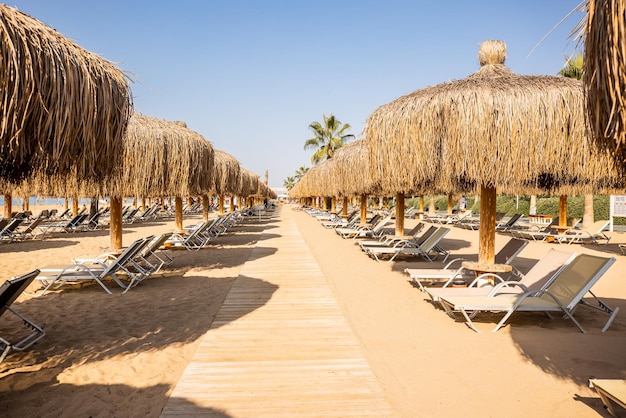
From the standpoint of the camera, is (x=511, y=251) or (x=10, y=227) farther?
(x=10, y=227)

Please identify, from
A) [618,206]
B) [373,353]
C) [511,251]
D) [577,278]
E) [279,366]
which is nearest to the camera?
[279,366]

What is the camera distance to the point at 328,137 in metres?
32.0

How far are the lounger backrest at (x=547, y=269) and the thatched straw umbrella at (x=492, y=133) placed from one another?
969 millimetres

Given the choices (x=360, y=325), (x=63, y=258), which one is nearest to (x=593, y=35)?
(x=360, y=325)

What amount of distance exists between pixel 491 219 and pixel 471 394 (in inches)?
125

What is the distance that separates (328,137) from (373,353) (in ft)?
96.5

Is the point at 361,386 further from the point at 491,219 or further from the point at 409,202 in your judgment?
the point at 409,202

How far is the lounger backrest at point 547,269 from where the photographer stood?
4605 millimetres

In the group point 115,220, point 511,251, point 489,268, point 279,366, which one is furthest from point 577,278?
point 115,220

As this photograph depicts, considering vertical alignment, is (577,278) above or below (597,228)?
above

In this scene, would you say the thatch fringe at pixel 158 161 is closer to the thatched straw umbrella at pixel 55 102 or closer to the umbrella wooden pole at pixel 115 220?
the umbrella wooden pole at pixel 115 220

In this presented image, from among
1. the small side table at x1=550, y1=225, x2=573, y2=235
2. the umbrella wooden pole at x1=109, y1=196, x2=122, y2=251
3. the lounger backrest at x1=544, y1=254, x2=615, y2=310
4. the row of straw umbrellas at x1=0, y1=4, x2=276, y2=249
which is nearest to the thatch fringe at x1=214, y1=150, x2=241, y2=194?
the umbrella wooden pole at x1=109, y1=196, x2=122, y2=251

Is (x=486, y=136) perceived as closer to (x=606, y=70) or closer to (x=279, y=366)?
(x=606, y=70)

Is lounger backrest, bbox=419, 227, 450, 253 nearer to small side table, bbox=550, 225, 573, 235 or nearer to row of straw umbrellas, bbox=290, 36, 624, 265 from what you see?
row of straw umbrellas, bbox=290, 36, 624, 265
